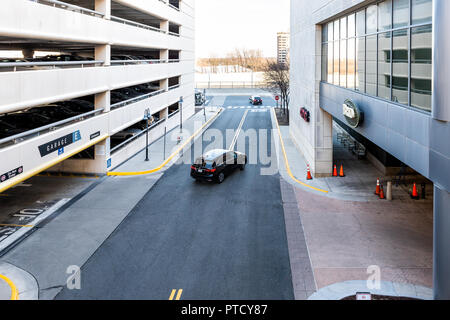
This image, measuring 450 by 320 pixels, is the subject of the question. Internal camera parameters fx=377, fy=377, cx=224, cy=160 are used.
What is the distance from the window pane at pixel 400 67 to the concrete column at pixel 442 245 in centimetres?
352

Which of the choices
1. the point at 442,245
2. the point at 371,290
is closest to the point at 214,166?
the point at 371,290

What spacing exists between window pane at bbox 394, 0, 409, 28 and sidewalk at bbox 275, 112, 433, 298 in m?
7.08

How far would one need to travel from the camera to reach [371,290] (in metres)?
9.95

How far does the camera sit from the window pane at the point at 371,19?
551 inches

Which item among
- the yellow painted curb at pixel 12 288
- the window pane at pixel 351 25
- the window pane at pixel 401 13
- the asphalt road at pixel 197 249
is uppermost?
the window pane at pixel 351 25

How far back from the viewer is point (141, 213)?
1614cm

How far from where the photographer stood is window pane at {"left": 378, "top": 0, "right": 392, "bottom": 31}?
1242 centimetres

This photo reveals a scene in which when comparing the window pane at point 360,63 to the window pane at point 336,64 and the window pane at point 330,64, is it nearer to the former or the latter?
the window pane at point 336,64

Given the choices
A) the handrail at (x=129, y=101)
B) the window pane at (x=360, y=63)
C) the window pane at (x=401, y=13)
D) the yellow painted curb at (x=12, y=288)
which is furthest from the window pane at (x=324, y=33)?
the yellow painted curb at (x=12, y=288)

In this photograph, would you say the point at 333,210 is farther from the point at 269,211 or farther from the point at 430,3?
the point at 430,3

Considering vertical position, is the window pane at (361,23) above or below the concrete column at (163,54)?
below

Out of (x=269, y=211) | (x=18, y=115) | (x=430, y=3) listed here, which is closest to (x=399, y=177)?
(x=269, y=211)

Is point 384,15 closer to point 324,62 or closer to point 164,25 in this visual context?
point 324,62

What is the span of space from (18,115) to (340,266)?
17.1 meters
